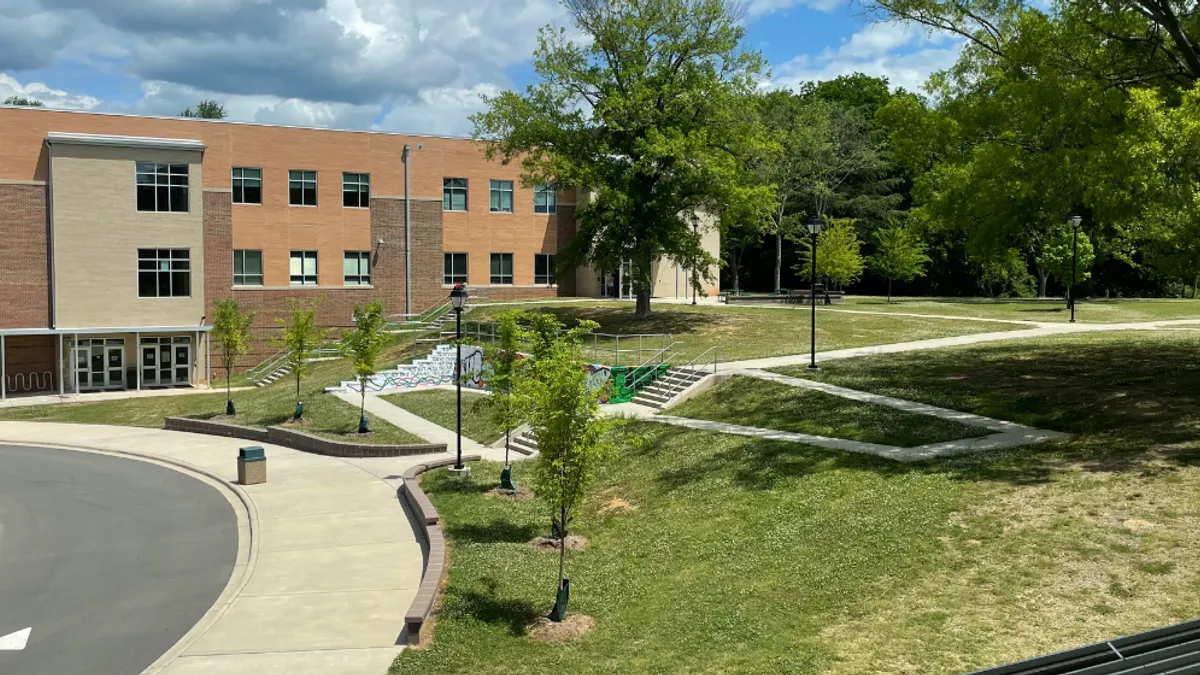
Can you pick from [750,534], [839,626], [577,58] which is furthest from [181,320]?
[839,626]

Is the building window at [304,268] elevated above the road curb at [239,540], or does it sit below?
above

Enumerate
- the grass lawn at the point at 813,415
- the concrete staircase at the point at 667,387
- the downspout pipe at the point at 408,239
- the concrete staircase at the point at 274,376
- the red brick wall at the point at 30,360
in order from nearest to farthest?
the grass lawn at the point at 813,415 < the concrete staircase at the point at 667,387 < the concrete staircase at the point at 274,376 < the red brick wall at the point at 30,360 < the downspout pipe at the point at 408,239

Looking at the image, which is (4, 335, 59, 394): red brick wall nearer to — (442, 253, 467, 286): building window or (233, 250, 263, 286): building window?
(233, 250, 263, 286): building window

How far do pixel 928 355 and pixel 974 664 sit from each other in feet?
71.4

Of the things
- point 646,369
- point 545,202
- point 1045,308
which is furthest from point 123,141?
point 1045,308

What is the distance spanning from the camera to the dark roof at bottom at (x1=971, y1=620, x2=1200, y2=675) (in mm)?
7754

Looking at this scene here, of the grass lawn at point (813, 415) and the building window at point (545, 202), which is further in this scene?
the building window at point (545, 202)

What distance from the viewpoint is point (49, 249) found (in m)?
45.1

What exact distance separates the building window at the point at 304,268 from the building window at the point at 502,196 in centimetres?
1126

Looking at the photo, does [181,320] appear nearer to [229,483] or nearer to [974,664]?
[229,483]

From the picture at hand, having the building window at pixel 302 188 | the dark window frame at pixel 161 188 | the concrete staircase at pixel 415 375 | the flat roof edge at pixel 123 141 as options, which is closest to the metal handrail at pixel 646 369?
the concrete staircase at pixel 415 375

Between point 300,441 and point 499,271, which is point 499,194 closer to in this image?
point 499,271

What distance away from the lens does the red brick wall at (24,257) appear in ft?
145

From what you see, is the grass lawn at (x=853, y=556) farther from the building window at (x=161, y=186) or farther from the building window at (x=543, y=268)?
the building window at (x=543, y=268)
